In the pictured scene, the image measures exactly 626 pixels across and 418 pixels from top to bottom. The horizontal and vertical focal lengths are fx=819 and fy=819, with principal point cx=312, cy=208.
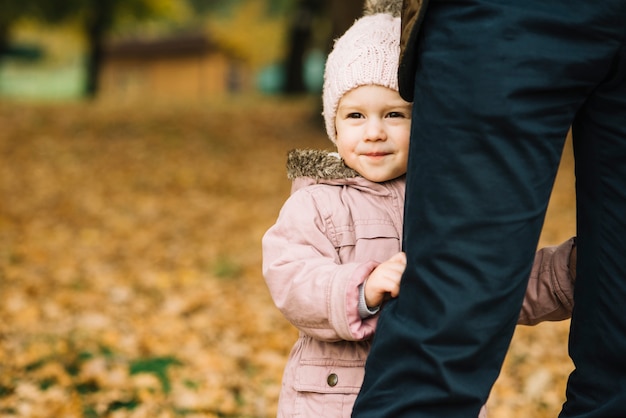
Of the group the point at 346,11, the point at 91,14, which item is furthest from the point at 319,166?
the point at 91,14

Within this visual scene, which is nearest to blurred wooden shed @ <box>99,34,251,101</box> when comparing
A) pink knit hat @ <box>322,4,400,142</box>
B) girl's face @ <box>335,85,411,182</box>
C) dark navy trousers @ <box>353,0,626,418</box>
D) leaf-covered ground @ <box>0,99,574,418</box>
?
leaf-covered ground @ <box>0,99,574,418</box>

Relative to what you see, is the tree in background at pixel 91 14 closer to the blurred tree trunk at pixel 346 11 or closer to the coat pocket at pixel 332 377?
the blurred tree trunk at pixel 346 11

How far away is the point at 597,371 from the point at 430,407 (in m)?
0.50

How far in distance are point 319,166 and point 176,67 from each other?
37322mm

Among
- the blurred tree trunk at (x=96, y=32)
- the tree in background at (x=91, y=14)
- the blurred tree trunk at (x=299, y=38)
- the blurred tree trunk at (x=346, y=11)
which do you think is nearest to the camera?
the blurred tree trunk at (x=346, y=11)

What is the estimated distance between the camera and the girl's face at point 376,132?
2.04 metres

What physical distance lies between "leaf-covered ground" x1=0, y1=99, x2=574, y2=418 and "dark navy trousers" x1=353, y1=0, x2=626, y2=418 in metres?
2.68

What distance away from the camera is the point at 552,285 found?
6.95 feet

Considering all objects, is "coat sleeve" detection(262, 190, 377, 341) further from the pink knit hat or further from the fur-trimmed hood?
the pink knit hat

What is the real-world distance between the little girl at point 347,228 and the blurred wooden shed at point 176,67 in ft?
112

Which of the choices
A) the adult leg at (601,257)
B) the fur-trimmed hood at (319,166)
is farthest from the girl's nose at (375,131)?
the adult leg at (601,257)

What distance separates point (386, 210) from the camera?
2.06 meters

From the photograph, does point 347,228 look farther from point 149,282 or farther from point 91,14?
point 91,14

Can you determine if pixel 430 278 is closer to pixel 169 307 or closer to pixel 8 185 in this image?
pixel 169 307
